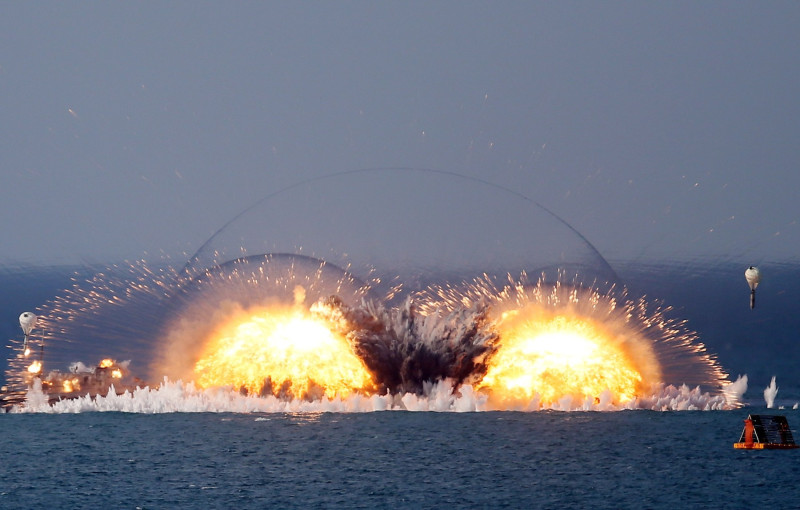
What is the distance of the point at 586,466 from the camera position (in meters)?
132

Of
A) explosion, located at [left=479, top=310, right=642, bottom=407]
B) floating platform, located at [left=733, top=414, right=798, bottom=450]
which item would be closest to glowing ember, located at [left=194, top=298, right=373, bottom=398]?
explosion, located at [left=479, top=310, right=642, bottom=407]

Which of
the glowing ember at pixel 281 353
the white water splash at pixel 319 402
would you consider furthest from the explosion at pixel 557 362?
the glowing ember at pixel 281 353

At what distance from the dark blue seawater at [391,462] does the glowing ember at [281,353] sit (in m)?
7.77

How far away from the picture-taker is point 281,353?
497 ft

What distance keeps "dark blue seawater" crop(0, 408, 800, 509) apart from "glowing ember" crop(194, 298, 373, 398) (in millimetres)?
7773

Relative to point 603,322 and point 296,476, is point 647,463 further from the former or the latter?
point 296,476

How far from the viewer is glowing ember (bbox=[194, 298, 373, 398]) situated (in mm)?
151750

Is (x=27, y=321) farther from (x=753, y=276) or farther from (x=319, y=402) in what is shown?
(x=753, y=276)

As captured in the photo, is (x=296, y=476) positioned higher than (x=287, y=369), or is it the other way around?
(x=287, y=369)

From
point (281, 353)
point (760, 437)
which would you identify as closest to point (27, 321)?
point (281, 353)

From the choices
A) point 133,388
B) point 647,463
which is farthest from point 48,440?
point 647,463

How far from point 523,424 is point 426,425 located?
50.2 feet

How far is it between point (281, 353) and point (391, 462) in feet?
78.7

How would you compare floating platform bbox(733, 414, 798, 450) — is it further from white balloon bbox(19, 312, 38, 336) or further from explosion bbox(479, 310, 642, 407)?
white balloon bbox(19, 312, 38, 336)
